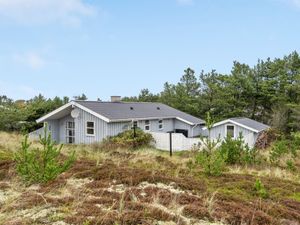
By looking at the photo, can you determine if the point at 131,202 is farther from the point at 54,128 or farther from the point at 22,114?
the point at 22,114

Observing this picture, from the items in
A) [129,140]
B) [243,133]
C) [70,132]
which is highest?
[70,132]

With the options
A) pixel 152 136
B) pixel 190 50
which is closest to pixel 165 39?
pixel 190 50

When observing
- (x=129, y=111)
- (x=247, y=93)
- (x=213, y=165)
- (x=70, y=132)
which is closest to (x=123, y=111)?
(x=129, y=111)

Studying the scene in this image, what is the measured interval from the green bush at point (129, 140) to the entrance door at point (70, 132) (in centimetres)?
358

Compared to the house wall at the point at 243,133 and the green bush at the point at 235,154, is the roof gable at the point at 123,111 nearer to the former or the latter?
the house wall at the point at 243,133

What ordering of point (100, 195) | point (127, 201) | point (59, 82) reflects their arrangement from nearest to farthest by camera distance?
point (127, 201)
point (100, 195)
point (59, 82)

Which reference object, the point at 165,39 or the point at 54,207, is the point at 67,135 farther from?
the point at 54,207

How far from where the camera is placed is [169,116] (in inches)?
1069

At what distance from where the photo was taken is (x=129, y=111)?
23469 mm

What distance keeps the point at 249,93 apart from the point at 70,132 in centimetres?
1963

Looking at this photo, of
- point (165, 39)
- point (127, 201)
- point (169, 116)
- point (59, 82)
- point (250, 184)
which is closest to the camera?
point (127, 201)

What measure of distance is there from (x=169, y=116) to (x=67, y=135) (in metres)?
9.10

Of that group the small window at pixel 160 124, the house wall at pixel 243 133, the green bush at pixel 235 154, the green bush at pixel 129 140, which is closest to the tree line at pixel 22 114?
the green bush at pixel 129 140

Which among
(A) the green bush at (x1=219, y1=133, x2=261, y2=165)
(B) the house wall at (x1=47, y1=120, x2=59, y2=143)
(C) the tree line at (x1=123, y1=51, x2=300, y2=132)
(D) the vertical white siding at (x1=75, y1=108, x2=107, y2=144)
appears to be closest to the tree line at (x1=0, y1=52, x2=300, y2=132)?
(C) the tree line at (x1=123, y1=51, x2=300, y2=132)
